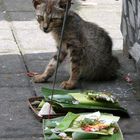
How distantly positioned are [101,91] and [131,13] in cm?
131

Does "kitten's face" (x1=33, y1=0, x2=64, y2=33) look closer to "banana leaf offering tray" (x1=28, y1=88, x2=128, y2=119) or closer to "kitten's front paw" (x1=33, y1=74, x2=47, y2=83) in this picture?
"kitten's front paw" (x1=33, y1=74, x2=47, y2=83)

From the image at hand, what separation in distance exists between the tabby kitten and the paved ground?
0.14 meters

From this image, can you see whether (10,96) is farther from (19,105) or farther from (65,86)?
(65,86)

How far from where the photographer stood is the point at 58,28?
609 cm

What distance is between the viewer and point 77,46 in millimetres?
6148

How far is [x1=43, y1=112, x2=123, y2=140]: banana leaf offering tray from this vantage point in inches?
192

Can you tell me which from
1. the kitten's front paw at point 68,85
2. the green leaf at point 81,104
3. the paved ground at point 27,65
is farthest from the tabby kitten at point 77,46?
the green leaf at point 81,104

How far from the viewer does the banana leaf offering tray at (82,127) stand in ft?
16.0

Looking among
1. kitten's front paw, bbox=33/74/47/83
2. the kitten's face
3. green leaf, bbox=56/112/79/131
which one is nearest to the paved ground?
kitten's front paw, bbox=33/74/47/83

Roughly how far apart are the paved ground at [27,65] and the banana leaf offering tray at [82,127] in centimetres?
14

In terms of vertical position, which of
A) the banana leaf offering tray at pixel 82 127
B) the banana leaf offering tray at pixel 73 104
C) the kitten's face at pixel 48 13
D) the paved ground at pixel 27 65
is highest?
the kitten's face at pixel 48 13

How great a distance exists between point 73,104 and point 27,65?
154 cm

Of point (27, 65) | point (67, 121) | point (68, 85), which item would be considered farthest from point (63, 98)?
point (27, 65)

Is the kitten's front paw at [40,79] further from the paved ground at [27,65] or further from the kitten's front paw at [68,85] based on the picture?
the kitten's front paw at [68,85]
